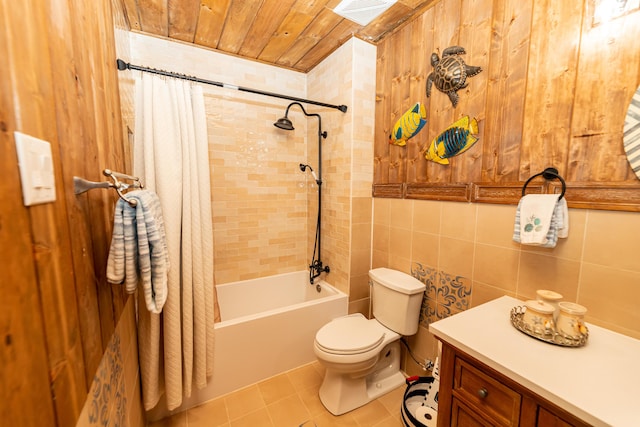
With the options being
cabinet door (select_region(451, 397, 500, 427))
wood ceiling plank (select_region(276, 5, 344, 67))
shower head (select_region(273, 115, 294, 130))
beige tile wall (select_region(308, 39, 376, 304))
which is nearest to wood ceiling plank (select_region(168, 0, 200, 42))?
wood ceiling plank (select_region(276, 5, 344, 67))

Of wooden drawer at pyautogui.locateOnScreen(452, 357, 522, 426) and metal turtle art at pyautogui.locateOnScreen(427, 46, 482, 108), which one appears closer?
wooden drawer at pyautogui.locateOnScreen(452, 357, 522, 426)

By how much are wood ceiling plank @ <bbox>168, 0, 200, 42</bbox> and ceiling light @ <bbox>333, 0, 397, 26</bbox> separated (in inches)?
36.0

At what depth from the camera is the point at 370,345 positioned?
153cm

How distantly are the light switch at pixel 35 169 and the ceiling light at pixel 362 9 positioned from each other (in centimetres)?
170

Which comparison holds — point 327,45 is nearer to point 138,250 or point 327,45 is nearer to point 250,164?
point 250,164

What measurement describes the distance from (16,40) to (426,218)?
178cm

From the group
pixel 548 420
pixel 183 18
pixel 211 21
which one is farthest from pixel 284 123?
pixel 548 420

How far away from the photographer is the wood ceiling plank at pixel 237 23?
159cm

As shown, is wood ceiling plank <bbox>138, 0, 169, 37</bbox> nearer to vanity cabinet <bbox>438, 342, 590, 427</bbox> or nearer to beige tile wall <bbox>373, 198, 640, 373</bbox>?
beige tile wall <bbox>373, 198, 640, 373</bbox>

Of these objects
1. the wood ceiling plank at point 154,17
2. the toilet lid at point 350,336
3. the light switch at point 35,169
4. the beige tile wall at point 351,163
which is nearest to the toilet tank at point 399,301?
the toilet lid at point 350,336

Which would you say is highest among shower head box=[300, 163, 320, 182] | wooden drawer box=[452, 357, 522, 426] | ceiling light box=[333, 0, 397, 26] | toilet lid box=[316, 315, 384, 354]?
ceiling light box=[333, 0, 397, 26]

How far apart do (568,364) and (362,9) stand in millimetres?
2004

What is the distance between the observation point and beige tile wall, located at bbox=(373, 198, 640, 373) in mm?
942

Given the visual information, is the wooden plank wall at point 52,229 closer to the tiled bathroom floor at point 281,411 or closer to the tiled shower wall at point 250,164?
the tiled bathroom floor at point 281,411
